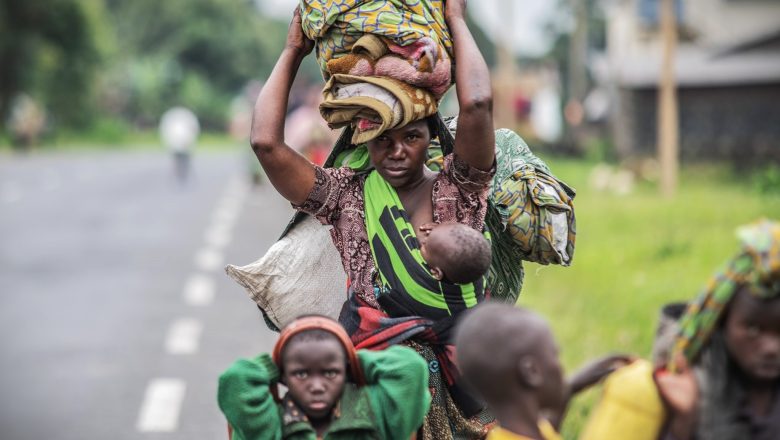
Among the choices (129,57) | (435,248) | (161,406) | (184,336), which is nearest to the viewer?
(435,248)

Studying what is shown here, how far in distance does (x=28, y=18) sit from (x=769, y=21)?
78.4 feet

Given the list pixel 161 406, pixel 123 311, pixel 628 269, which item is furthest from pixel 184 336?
pixel 628 269

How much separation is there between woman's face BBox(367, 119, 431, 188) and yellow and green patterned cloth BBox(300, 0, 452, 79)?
24 cm

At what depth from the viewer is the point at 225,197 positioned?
2097 cm

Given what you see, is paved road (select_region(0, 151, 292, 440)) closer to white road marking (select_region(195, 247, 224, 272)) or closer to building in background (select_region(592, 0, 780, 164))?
white road marking (select_region(195, 247, 224, 272))

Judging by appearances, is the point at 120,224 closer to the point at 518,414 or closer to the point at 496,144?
the point at 496,144

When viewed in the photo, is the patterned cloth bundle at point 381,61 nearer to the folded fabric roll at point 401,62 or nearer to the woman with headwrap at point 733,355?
the folded fabric roll at point 401,62

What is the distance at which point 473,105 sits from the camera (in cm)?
362

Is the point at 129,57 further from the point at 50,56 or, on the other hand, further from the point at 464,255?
the point at 464,255

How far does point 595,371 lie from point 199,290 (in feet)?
28.6

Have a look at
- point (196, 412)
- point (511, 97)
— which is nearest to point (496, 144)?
point (196, 412)

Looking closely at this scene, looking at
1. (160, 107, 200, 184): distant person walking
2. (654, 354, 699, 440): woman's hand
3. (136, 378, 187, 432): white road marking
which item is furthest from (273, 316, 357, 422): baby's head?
(160, 107, 200, 184): distant person walking

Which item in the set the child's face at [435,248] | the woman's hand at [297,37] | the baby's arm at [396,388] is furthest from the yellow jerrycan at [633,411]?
the woman's hand at [297,37]

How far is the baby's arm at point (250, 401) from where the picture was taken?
10.8ft
